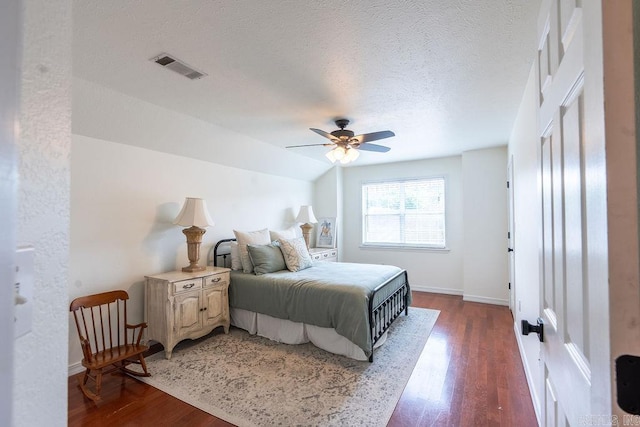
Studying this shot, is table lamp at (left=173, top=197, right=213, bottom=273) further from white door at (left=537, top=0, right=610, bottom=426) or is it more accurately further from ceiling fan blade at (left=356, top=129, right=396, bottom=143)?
white door at (left=537, top=0, right=610, bottom=426)

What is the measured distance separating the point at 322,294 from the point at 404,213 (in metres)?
3.16

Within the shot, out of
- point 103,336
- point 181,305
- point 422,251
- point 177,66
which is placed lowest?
point 103,336

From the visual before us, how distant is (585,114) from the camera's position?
0.64m

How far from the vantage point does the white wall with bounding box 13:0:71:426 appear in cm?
51

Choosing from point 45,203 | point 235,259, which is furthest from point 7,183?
point 235,259

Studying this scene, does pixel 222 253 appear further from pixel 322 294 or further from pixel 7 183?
pixel 7 183

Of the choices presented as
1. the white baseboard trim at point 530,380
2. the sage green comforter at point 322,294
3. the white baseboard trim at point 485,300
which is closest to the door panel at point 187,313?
the sage green comforter at point 322,294

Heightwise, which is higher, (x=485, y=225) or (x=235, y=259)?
(x=485, y=225)

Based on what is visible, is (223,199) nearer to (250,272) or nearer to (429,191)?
(250,272)

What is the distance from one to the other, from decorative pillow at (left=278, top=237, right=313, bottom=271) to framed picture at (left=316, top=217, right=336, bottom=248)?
1.79 metres

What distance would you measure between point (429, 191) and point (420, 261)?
1.28 meters

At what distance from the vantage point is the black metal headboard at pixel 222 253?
13.0 feet

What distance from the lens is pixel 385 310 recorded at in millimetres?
3152

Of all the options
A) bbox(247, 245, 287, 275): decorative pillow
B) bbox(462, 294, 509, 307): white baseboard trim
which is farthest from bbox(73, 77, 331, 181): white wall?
bbox(462, 294, 509, 307): white baseboard trim
